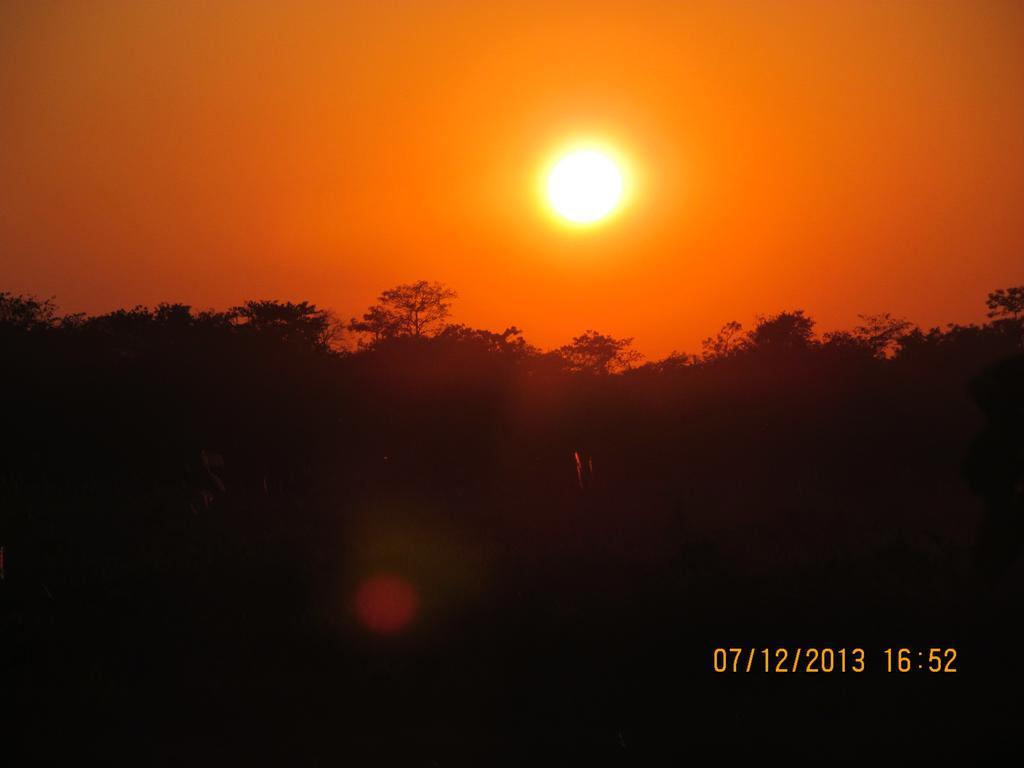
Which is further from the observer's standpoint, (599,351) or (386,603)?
(599,351)

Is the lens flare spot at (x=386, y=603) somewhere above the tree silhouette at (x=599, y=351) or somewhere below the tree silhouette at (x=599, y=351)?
below

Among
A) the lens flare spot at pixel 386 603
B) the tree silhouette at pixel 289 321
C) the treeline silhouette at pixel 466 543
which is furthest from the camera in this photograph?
the tree silhouette at pixel 289 321

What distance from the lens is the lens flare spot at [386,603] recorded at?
11008 millimetres

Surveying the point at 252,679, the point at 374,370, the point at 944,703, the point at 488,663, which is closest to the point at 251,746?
the point at 252,679

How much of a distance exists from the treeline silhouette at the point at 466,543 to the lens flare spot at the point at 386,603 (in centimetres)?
19

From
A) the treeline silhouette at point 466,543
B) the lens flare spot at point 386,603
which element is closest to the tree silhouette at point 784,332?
the treeline silhouette at point 466,543

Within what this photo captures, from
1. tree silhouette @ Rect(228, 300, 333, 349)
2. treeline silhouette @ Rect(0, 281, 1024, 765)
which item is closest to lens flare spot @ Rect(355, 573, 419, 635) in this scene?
treeline silhouette @ Rect(0, 281, 1024, 765)

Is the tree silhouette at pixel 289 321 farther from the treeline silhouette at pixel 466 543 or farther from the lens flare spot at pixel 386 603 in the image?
the lens flare spot at pixel 386 603

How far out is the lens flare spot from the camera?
11.0m

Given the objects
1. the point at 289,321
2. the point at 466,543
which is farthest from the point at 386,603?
the point at 289,321

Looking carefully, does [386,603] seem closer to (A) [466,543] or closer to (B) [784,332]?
(A) [466,543]

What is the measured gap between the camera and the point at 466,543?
1536 cm

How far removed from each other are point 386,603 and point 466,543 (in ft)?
12.0

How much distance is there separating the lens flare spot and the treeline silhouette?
19cm
